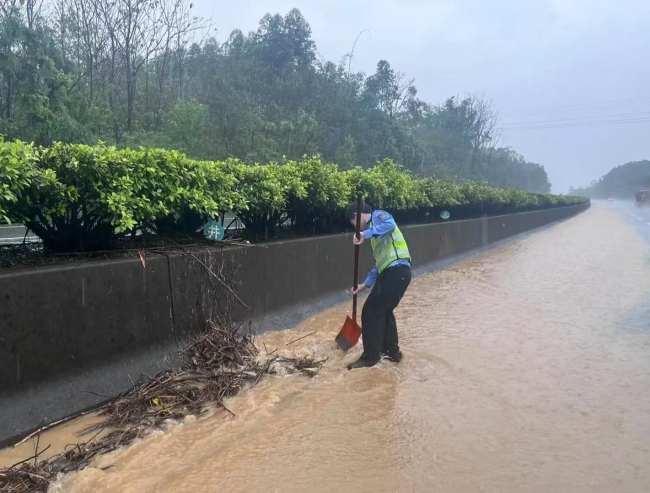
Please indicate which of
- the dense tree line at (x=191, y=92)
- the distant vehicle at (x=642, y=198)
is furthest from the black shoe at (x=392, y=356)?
the distant vehicle at (x=642, y=198)

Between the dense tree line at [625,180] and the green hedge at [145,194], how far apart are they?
411 feet

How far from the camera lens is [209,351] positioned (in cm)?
589

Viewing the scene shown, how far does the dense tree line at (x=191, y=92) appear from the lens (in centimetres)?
1159

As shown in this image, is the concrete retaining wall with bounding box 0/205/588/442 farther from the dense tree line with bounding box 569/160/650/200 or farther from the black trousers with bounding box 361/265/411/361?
the dense tree line with bounding box 569/160/650/200

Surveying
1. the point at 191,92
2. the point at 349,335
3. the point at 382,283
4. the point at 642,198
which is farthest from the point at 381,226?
the point at 642,198

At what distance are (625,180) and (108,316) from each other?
6329 inches

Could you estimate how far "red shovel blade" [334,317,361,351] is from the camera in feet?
22.3

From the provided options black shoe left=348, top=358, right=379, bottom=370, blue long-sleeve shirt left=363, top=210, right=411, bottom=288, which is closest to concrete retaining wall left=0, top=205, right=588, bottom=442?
black shoe left=348, top=358, right=379, bottom=370

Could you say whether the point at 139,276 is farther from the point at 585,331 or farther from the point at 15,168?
the point at 585,331

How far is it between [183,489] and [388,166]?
10.1 m

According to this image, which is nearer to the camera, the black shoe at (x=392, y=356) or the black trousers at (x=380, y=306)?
the black trousers at (x=380, y=306)

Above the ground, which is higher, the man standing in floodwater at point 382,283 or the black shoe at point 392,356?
the man standing in floodwater at point 382,283

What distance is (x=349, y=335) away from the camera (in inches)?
270

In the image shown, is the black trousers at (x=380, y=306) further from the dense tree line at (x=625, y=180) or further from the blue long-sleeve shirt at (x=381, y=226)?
the dense tree line at (x=625, y=180)
